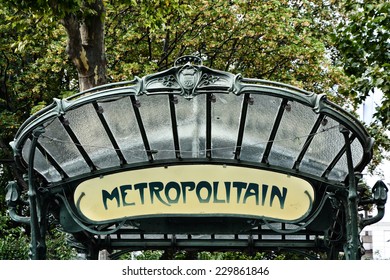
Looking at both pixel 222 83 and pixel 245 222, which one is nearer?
pixel 222 83

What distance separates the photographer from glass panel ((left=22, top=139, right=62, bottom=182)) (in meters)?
8.62

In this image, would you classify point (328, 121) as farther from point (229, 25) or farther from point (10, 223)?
point (10, 223)

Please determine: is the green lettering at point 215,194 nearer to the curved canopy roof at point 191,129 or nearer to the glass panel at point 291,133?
the curved canopy roof at point 191,129

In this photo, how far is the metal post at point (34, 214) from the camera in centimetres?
789

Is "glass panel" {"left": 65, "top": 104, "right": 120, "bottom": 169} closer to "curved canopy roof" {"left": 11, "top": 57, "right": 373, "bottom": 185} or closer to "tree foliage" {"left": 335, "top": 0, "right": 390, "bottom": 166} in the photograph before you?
"curved canopy roof" {"left": 11, "top": 57, "right": 373, "bottom": 185}

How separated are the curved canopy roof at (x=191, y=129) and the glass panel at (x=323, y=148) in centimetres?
1

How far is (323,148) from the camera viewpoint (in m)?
8.47

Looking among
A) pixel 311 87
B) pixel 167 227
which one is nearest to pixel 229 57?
pixel 311 87

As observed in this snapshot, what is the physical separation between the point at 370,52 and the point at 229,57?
22.7ft

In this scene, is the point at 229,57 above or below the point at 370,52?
above

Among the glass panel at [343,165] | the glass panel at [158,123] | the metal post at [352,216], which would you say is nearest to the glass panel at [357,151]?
the glass panel at [343,165]

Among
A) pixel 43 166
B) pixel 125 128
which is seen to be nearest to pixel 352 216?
pixel 125 128

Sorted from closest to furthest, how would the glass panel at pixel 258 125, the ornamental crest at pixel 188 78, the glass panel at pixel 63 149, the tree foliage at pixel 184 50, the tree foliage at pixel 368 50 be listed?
the ornamental crest at pixel 188 78
the glass panel at pixel 258 125
the glass panel at pixel 63 149
the tree foliage at pixel 368 50
the tree foliage at pixel 184 50

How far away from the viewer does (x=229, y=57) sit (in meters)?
20.2
